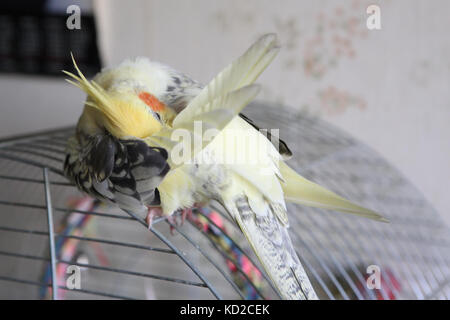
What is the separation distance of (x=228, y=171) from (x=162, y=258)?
1099 mm

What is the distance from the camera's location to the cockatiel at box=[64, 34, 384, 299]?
51 centimetres

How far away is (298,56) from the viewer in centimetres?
149

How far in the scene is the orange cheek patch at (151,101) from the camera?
0.65 metres

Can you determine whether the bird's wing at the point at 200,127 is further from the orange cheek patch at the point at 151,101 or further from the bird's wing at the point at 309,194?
the bird's wing at the point at 309,194

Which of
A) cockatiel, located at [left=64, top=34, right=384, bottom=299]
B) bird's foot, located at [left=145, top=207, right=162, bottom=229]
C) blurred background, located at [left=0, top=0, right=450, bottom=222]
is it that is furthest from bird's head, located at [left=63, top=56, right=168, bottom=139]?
blurred background, located at [left=0, top=0, right=450, bottom=222]

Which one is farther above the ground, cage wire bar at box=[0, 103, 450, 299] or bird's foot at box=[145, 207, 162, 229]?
bird's foot at box=[145, 207, 162, 229]

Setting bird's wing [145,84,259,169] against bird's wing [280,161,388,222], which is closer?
A: bird's wing [145,84,259,169]

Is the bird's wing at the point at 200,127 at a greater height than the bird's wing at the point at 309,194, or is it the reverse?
the bird's wing at the point at 200,127
